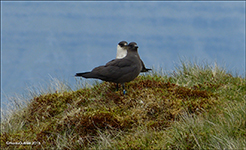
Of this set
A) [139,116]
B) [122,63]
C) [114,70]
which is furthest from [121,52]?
[139,116]

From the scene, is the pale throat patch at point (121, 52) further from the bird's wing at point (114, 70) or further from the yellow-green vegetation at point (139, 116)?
the bird's wing at point (114, 70)

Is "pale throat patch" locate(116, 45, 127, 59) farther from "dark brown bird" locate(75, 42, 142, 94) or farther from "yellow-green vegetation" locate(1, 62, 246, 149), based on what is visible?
"dark brown bird" locate(75, 42, 142, 94)

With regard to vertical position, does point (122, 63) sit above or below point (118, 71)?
above

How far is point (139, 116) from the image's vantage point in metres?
7.39

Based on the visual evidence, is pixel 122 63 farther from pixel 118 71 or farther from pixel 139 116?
pixel 139 116

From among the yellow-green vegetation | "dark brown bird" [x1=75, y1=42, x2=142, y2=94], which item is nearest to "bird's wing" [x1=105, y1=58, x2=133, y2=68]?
"dark brown bird" [x1=75, y1=42, x2=142, y2=94]

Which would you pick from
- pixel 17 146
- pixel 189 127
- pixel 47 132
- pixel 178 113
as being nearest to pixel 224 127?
pixel 189 127

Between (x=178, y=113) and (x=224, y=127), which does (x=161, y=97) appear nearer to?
(x=178, y=113)

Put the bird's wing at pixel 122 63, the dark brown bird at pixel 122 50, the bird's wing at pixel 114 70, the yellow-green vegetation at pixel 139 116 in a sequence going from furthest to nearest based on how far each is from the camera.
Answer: the dark brown bird at pixel 122 50 → the bird's wing at pixel 122 63 → the bird's wing at pixel 114 70 → the yellow-green vegetation at pixel 139 116

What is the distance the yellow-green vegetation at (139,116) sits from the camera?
20.4 feet

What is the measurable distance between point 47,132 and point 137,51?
336 centimetres

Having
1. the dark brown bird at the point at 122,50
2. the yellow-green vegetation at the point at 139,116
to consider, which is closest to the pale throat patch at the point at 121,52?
the dark brown bird at the point at 122,50

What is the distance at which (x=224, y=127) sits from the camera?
638 centimetres

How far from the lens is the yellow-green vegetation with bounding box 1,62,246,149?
6219 mm
